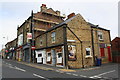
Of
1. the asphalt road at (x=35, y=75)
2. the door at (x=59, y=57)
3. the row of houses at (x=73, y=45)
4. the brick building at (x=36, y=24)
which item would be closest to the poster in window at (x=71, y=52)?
the row of houses at (x=73, y=45)

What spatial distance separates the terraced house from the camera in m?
16.8

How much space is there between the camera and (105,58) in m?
21.6

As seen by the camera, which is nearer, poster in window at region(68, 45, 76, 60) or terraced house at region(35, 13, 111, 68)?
poster in window at region(68, 45, 76, 60)

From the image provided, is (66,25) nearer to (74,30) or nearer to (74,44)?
(74,30)

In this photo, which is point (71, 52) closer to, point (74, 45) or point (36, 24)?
point (74, 45)

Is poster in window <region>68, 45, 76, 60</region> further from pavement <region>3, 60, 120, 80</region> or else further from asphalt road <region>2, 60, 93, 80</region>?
asphalt road <region>2, 60, 93, 80</region>

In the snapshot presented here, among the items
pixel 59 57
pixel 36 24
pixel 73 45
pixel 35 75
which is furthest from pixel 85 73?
pixel 36 24

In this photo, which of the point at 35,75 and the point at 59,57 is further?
the point at 59,57

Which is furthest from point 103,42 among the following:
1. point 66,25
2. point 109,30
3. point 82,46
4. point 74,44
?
point 66,25

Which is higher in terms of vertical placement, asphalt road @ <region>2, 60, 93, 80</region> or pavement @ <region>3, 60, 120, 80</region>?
asphalt road @ <region>2, 60, 93, 80</region>

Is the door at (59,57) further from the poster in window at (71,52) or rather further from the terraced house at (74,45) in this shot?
the poster in window at (71,52)

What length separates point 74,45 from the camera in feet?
56.7

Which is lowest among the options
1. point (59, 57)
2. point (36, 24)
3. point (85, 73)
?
point (85, 73)

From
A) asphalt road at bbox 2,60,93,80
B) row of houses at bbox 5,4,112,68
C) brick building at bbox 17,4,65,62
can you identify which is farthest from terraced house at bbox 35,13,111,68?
brick building at bbox 17,4,65,62
